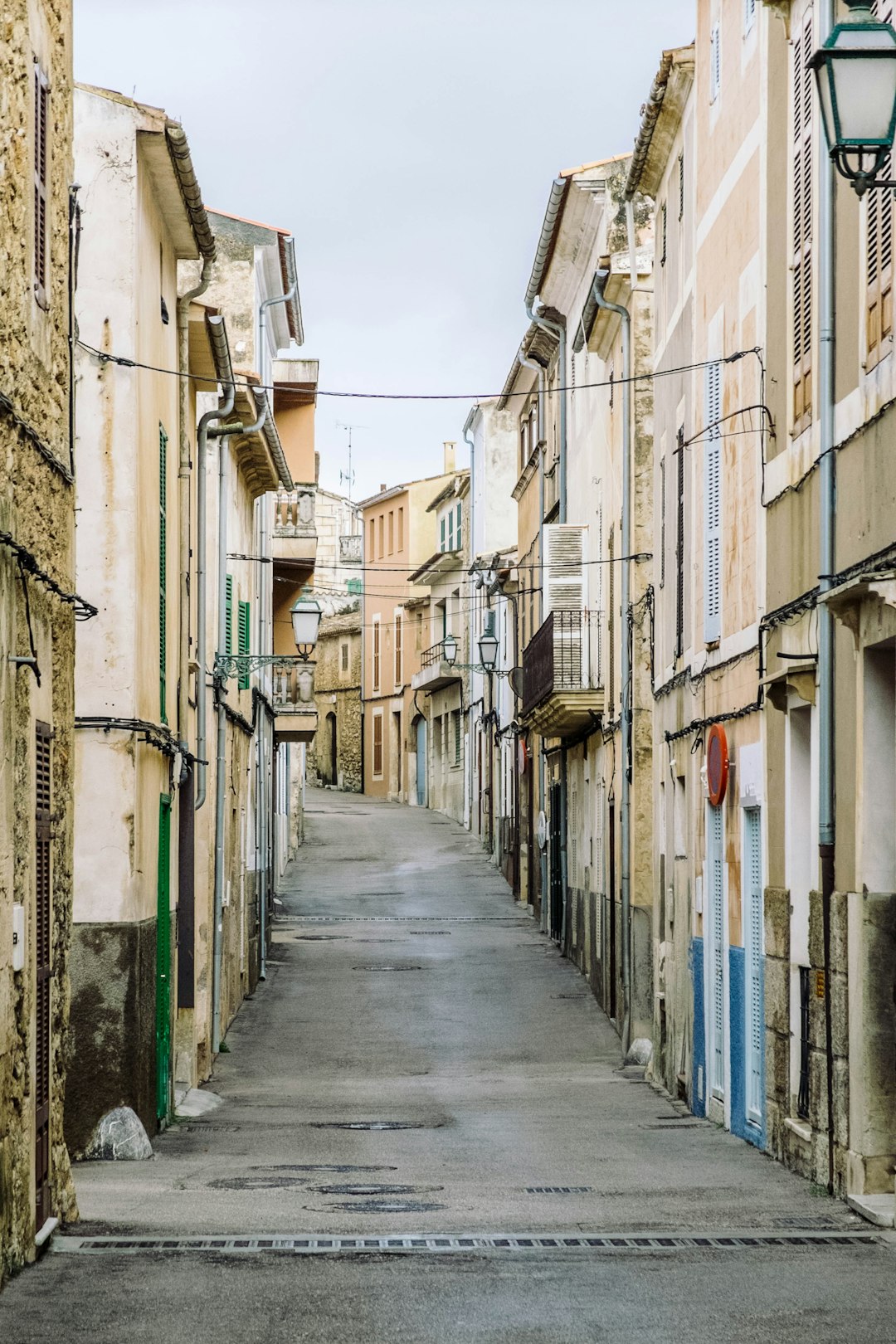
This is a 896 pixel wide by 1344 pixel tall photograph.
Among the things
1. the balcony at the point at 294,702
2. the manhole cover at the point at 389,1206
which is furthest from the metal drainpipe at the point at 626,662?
the balcony at the point at 294,702

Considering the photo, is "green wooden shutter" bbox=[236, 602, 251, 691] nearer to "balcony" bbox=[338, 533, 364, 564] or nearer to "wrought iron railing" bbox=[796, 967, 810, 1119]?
"wrought iron railing" bbox=[796, 967, 810, 1119]

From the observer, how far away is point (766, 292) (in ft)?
46.2

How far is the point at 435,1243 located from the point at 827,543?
4.58 meters

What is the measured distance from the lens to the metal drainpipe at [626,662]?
2306 centimetres

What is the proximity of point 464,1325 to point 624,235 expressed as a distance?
20.9m

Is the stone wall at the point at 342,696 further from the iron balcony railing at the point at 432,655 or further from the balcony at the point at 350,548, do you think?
the iron balcony railing at the point at 432,655

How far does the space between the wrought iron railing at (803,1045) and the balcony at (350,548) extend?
61653mm

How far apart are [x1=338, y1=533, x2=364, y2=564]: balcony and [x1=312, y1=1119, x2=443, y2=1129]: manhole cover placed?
56.8 m

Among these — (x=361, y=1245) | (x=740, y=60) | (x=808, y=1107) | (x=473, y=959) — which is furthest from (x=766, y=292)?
(x=473, y=959)

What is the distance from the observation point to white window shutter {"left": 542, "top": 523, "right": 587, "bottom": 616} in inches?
1117

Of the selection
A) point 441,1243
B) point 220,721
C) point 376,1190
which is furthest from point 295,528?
point 441,1243

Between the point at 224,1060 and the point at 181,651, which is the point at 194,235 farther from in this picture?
the point at 224,1060

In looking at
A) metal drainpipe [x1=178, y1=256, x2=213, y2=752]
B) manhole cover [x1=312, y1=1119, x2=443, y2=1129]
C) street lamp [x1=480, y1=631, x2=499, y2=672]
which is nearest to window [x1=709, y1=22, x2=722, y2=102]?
metal drainpipe [x1=178, y1=256, x2=213, y2=752]

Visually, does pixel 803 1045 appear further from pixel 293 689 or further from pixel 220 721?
pixel 293 689
